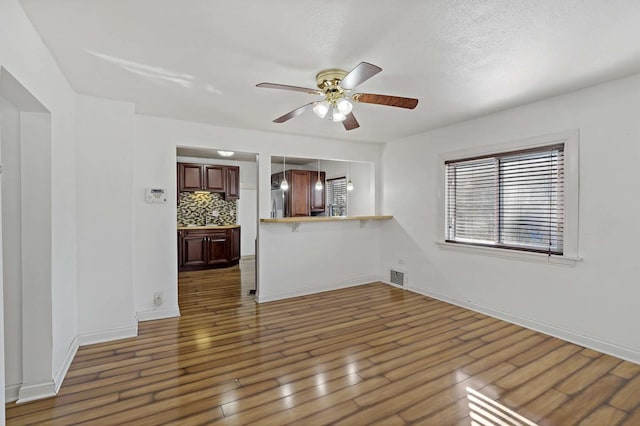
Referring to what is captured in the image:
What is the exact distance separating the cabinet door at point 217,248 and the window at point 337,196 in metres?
2.42

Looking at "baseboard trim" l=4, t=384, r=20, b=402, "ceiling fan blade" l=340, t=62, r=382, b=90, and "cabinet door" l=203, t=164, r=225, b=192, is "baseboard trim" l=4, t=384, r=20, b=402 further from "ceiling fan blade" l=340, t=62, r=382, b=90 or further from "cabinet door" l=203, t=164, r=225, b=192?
"cabinet door" l=203, t=164, r=225, b=192

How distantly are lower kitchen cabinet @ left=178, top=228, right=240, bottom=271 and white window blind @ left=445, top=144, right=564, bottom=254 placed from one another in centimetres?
435

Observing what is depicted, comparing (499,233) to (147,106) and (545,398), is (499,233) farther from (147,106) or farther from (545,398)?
(147,106)

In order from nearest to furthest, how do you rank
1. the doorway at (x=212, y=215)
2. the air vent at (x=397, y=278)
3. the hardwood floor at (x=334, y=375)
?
the hardwood floor at (x=334, y=375), the air vent at (x=397, y=278), the doorway at (x=212, y=215)

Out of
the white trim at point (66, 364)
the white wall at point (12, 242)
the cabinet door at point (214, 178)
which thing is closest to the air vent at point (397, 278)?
the cabinet door at point (214, 178)

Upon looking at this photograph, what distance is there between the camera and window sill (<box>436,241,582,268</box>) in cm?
311

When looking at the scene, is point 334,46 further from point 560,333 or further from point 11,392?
point 560,333

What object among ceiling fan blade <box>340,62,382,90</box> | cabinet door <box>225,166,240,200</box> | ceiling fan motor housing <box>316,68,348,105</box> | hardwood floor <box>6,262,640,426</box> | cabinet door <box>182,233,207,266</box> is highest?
ceiling fan motor housing <box>316,68,348,105</box>

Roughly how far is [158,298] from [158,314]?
19 centimetres

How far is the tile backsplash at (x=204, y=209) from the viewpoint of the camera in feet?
22.6

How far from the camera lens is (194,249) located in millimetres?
6289

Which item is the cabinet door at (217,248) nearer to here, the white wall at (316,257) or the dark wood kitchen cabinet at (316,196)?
the dark wood kitchen cabinet at (316,196)

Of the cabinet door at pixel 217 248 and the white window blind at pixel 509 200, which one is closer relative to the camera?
the white window blind at pixel 509 200

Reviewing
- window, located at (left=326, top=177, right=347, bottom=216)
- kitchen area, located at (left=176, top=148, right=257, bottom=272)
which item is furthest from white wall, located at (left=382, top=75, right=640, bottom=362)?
kitchen area, located at (left=176, top=148, right=257, bottom=272)
